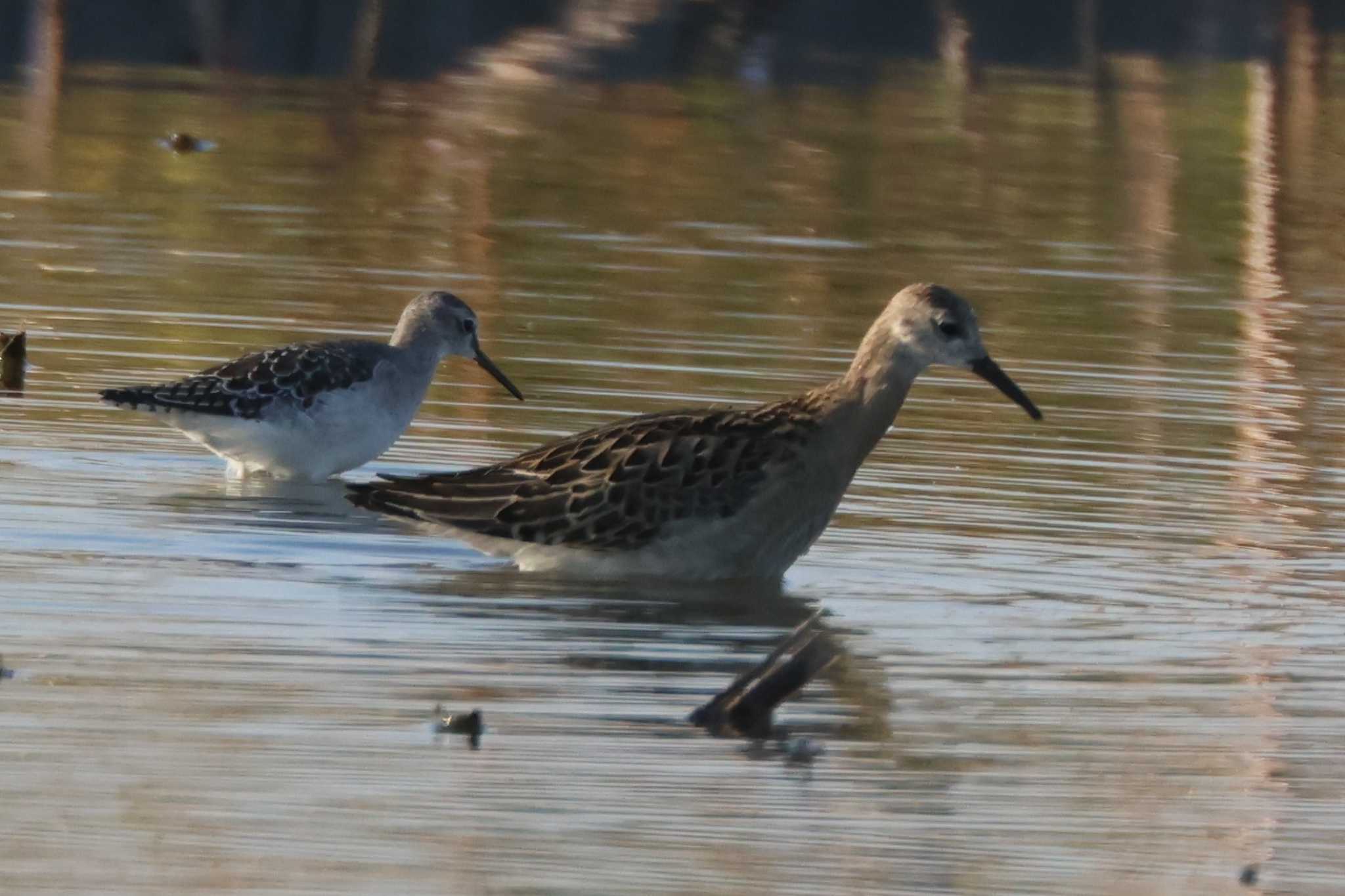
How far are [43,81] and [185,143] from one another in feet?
17.2

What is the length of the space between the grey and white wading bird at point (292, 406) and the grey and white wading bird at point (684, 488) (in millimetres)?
1595

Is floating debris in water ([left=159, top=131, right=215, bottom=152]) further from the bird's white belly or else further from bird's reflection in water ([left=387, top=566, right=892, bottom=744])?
bird's reflection in water ([left=387, top=566, right=892, bottom=744])

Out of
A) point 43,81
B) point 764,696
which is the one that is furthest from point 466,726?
point 43,81

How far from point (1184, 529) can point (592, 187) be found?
12.3 metres

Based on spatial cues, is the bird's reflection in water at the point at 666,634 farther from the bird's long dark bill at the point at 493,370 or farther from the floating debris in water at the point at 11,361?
the floating debris in water at the point at 11,361

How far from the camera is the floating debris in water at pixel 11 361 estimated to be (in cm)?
1366

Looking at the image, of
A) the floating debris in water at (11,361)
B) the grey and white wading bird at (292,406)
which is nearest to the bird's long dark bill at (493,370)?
→ the grey and white wading bird at (292,406)

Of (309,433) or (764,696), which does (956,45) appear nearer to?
(309,433)

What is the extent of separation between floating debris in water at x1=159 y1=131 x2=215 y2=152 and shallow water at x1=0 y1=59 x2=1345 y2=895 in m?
0.22

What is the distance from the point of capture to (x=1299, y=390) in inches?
604

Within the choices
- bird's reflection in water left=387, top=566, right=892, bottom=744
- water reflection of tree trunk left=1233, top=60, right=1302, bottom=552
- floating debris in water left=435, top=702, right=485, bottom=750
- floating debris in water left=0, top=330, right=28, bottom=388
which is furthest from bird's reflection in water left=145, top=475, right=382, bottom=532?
water reflection of tree trunk left=1233, top=60, right=1302, bottom=552

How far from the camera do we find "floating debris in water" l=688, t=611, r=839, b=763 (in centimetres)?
804

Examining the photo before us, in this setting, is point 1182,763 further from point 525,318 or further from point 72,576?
point 525,318

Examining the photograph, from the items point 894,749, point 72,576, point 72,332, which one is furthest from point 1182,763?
point 72,332
